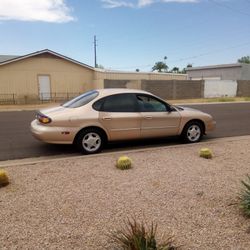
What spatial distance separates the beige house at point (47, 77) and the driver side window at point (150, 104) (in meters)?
18.1

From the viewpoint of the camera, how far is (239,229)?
309cm

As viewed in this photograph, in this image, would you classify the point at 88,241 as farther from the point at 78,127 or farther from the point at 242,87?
the point at 242,87

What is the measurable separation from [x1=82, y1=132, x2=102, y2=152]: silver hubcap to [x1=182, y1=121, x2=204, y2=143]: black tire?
2.45 metres

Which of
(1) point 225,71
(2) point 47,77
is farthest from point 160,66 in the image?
(2) point 47,77

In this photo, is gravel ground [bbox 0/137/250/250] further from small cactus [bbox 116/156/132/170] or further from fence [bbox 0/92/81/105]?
fence [bbox 0/92/81/105]

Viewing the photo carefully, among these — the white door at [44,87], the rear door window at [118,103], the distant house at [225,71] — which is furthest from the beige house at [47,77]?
the distant house at [225,71]

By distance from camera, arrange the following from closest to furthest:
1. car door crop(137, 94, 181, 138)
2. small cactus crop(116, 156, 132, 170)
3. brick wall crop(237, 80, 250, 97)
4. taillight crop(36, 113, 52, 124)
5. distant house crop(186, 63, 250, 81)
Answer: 1. small cactus crop(116, 156, 132, 170)
2. taillight crop(36, 113, 52, 124)
3. car door crop(137, 94, 181, 138)
4. brick wall crop(237, 80, 250, 97)
5. distant house crop(186, 63, 250, 81)

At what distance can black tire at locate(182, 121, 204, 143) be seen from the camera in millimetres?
7473

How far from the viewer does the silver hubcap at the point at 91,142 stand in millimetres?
6340

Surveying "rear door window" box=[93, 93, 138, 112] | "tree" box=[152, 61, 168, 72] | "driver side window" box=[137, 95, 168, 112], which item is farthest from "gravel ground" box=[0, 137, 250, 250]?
"tree" box=[152, 61, 168, 72]

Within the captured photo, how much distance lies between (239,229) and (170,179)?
1577 mm

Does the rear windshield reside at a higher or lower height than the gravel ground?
higher

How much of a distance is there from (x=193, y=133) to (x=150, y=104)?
151 centimetres

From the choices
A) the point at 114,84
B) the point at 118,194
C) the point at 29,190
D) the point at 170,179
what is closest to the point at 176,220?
the point at 118,194
